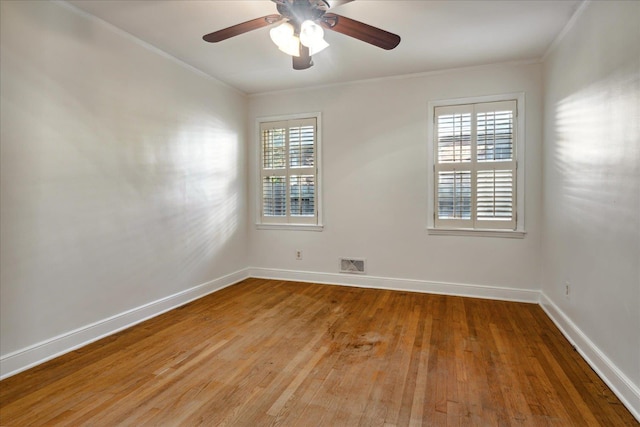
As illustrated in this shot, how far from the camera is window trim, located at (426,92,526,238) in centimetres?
357

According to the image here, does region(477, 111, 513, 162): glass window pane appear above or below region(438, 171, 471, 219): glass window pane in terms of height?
above

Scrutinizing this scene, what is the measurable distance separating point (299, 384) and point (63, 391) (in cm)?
138

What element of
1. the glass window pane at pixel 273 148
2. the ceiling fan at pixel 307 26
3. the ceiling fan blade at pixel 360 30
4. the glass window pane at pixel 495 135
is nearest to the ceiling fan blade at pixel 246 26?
the ceiling fan at pixel 307 26

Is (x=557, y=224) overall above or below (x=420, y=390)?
above

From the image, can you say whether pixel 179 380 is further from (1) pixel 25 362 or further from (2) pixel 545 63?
(2) pixel 545 63

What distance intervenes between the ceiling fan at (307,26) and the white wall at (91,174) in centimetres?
114

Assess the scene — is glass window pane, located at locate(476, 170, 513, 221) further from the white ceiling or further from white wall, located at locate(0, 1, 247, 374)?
white wall, located at locate(0, 1, 247, 374)

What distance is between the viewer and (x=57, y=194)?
2.40 m

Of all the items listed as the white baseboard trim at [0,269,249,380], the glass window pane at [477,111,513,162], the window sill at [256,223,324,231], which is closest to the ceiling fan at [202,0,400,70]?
the glass window pane at [477,111,513,162]

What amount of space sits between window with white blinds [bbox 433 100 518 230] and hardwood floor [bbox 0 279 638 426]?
1071 mm

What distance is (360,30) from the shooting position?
216cm

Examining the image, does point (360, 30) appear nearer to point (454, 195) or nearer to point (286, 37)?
point (286, 37)

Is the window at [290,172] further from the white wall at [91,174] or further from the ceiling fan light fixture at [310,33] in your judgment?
the ceiling fan light fixture at [310,33]

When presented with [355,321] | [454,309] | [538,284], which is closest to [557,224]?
[538,284]
